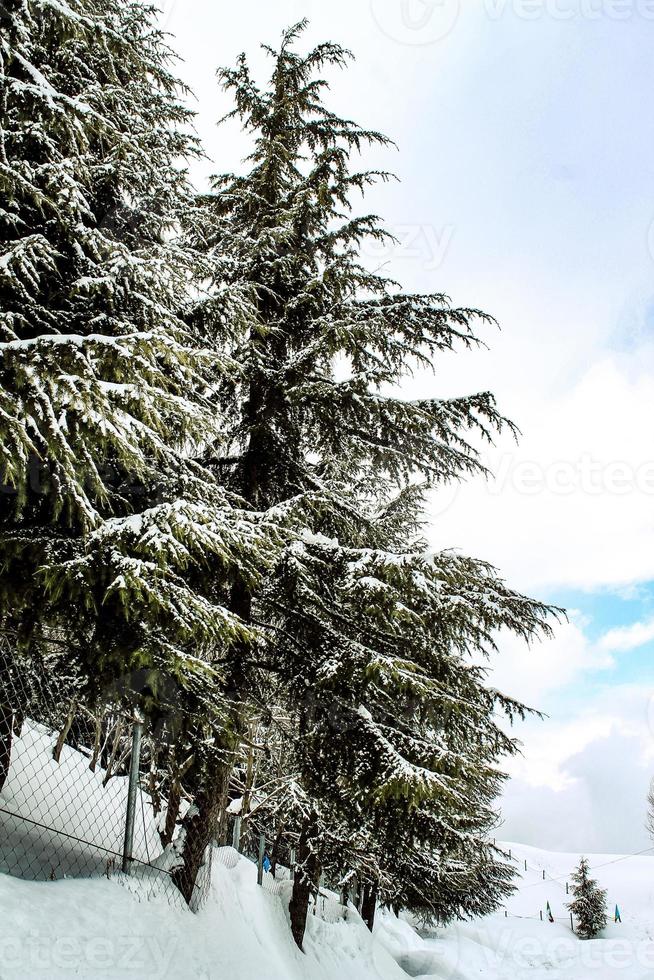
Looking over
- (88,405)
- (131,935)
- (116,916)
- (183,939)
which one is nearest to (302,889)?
(183,939)

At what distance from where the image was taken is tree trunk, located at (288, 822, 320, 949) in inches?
407

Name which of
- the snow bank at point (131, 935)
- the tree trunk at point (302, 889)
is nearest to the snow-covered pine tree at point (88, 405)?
the snow bank at point (131, 935)

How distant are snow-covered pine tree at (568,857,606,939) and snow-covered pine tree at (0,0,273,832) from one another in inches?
1744

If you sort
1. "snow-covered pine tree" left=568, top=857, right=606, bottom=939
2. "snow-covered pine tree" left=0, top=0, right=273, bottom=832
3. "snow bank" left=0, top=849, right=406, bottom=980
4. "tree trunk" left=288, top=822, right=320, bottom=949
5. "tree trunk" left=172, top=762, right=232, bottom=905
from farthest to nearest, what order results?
"snow-covered pine tree" left=568, top=857, right=606, bottom=939 → "tree trunk" left=288, top=822, right=320, bottom=949 → "tree trunk" left=172, top=762, right=232, bottom=905 → "snow-covered pine tree" left=0, top=0, right=273, bottom=832 → "snow bank" left=0, top=849, right=406, bottom=980

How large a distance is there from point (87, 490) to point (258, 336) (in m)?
4.45

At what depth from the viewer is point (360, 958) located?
12.6 metres

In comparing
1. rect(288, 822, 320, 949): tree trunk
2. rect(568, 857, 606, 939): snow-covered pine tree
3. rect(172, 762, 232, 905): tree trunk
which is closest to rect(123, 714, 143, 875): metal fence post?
rect(172, 762, 232, 905): tree trunk

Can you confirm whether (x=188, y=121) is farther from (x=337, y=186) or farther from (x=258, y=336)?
(x=258, y=336)

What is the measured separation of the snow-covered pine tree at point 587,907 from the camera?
1534 inches

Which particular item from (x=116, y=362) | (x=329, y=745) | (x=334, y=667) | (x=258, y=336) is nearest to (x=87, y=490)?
(x=116, y=362)

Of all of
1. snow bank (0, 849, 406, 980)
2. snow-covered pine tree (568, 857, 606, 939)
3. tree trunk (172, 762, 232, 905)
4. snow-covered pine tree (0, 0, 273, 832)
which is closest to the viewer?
snow bank (0, 849, 406, 980)

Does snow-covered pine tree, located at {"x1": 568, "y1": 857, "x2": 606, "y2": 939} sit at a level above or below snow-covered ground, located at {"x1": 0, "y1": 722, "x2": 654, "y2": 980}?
below

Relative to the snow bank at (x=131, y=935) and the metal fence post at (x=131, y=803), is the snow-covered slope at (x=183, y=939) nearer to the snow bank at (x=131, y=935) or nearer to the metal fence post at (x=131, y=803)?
the snow bank at (x=131, y=935)

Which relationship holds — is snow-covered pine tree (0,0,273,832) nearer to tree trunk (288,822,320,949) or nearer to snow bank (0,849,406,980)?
snow bank (0,849,406,980)
